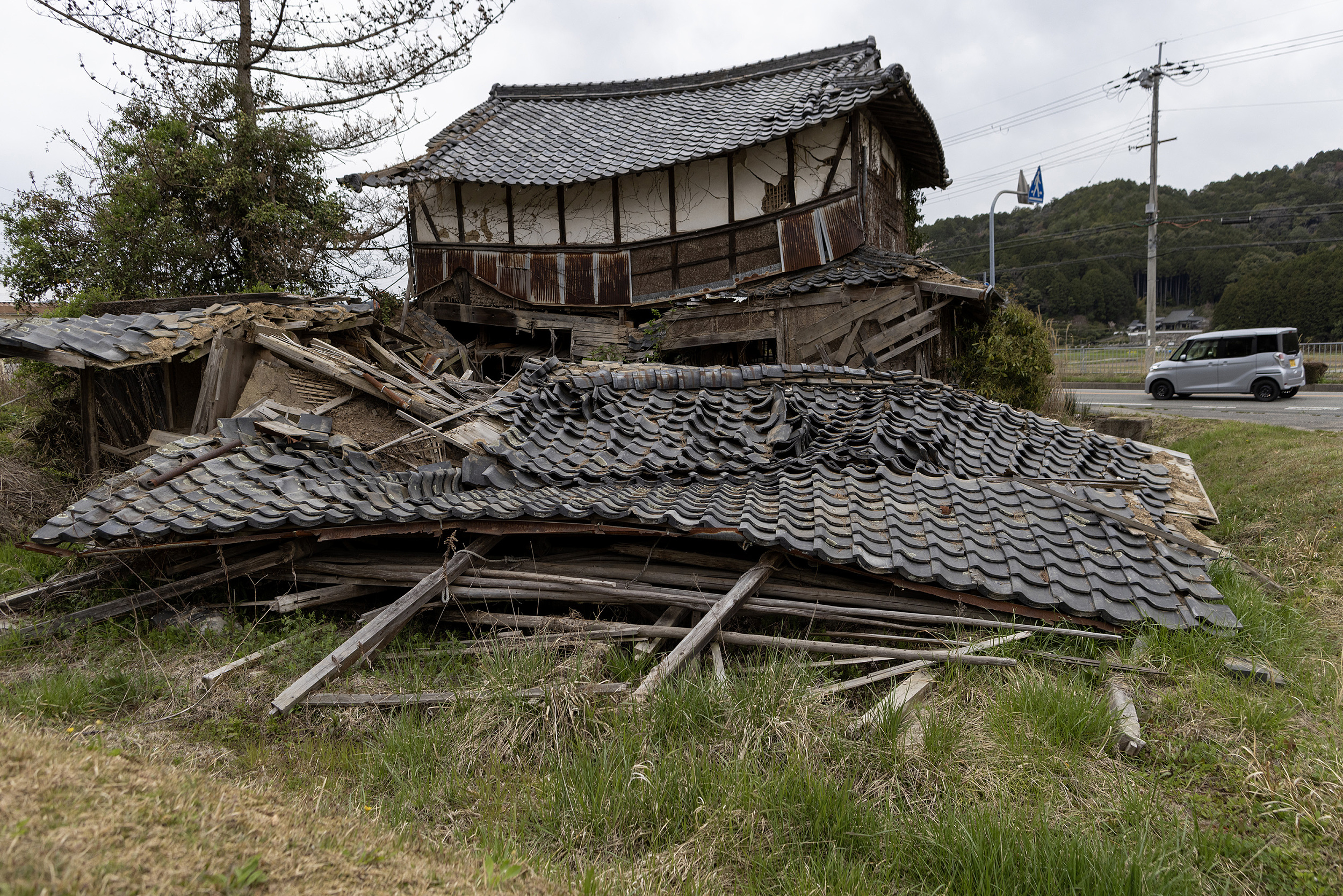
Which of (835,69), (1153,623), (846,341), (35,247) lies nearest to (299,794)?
(1153,623)

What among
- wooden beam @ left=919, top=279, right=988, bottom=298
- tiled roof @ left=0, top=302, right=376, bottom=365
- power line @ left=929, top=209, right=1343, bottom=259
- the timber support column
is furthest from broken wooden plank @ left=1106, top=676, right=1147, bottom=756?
power line @ left=929, top=209, right=1343, bottom=259

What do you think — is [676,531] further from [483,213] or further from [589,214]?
[483,213]

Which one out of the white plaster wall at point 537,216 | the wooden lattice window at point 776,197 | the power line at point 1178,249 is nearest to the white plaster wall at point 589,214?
the white plaster wall at point 537,216

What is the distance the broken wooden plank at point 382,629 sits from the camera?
4.57 meters

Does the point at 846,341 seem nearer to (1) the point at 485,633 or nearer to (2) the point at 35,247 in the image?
(1) the point at 485,633

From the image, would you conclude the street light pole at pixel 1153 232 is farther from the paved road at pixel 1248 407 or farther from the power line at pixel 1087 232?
the power line at pixel 1087 232

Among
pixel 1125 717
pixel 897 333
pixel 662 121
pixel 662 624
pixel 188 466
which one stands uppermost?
pixel 662 121

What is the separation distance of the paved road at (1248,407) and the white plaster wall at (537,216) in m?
14.9

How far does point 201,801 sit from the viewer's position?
9.64 feet

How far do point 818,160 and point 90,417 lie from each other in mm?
13145

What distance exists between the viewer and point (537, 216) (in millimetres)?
16484

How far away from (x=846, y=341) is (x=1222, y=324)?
39816mm

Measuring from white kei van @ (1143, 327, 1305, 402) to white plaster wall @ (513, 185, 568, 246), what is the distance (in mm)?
17844

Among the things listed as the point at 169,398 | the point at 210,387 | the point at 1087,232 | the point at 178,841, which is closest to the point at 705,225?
the point at 210,387
